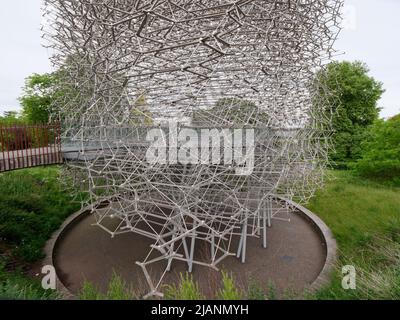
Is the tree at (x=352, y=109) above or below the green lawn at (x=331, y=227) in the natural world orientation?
above

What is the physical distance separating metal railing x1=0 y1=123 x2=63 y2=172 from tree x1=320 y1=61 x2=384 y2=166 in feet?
69.5

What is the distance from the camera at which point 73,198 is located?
36.9ft

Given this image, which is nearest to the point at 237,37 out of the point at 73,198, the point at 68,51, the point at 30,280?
the point at 68,51

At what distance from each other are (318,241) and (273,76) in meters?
5.66

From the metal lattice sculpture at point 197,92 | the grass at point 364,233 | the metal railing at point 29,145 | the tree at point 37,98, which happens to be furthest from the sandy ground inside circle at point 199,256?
the tree at point 37,98

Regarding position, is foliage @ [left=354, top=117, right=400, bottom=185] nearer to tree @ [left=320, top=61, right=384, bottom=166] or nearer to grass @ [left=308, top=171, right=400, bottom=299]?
grass @ [left=308, top=171, right=400, bottom=299]

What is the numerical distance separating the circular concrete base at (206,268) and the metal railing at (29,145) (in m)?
2.81

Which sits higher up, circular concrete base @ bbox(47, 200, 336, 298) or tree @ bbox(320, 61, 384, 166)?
tree @ bbox(320, 61, 384, 166)

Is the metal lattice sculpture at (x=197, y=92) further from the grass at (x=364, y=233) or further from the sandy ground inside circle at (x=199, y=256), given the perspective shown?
the grass at (x=364, y=233)

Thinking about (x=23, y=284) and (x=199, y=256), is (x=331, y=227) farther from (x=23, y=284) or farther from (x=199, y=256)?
(x=23, y=284)

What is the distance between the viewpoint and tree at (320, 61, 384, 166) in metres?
22.1

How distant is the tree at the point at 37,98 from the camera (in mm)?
18359

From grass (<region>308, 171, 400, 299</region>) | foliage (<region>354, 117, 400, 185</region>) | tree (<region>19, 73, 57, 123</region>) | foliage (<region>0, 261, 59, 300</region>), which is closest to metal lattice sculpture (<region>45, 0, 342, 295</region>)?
foliage (<region>0, 261, 59, 300</region>)

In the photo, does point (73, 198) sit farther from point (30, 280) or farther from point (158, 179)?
point (158, 179)
